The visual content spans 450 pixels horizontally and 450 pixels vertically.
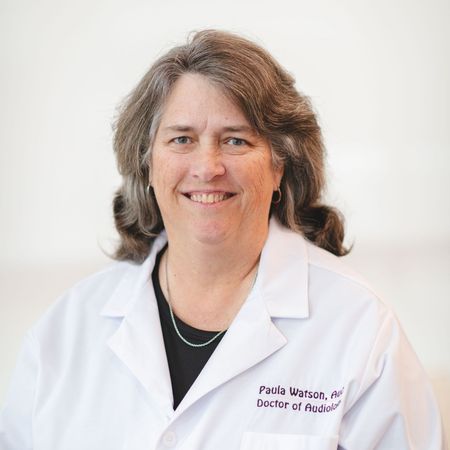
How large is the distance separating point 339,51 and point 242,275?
52.5 inches

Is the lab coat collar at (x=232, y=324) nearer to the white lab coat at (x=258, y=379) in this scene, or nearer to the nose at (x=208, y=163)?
the white lab coat at (x=258, y=379)

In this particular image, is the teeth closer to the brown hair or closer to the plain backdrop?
the brown hair

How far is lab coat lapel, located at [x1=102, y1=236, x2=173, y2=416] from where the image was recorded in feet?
5.36

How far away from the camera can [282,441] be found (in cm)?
154

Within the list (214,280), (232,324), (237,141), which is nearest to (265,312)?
(232,324)

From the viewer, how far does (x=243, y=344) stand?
1619mm

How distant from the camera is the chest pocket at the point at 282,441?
1.51 meters

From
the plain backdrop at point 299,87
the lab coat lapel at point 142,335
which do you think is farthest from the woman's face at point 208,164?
the plain backdrop at point 299,87

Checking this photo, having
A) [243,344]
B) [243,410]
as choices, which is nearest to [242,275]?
[243,344]

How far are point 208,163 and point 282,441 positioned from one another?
2.02 feet

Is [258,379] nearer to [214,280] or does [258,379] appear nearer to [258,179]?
[214,280]

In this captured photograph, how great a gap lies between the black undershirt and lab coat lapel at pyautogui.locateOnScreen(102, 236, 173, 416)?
30 mm

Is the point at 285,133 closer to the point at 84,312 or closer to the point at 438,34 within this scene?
the point at 84,312

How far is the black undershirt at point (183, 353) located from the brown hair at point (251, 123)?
10.4 inches
